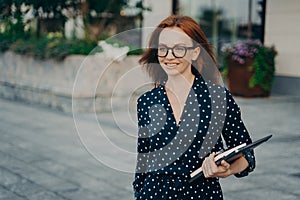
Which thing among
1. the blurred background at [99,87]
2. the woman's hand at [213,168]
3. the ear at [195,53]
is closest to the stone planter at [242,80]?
the blurred background at [99,87]

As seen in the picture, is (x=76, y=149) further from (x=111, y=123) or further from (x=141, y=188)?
(x=141, y=188)

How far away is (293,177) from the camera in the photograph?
6238mm

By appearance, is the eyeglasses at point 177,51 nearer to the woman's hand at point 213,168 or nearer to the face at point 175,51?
the face at point 175,51

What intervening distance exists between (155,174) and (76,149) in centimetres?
555

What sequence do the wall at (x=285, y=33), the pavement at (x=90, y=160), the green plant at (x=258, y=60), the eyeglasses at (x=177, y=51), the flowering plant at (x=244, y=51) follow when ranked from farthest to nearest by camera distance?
the wall at (x=285, y=33)
the flowering plant at (x=244, y=51)
the green plant at (x=258, y=60)
the pavement at (x=90, y=160)
the eyeglasses at (x=177, y=51)

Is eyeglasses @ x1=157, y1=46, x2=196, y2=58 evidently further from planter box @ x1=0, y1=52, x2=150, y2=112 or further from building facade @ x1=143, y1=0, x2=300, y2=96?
building facade @ x1=143, y1=0, x2=300, y2=96

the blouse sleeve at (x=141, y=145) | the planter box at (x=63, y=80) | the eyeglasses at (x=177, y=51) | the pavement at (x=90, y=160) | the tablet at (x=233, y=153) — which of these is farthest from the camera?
the planter box at (x=63, y=80)

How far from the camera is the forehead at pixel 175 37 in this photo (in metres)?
2.35

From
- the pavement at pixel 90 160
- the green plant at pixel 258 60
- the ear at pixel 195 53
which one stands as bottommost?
the pavement at pixel 90 160

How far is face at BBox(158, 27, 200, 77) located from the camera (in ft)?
7.70

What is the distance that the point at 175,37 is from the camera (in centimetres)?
235

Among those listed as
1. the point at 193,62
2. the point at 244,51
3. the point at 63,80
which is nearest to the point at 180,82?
the point at 193,62

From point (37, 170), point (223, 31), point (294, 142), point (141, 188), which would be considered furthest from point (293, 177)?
point (223, 31)

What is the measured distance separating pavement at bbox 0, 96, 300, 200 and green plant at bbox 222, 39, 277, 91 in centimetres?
181
